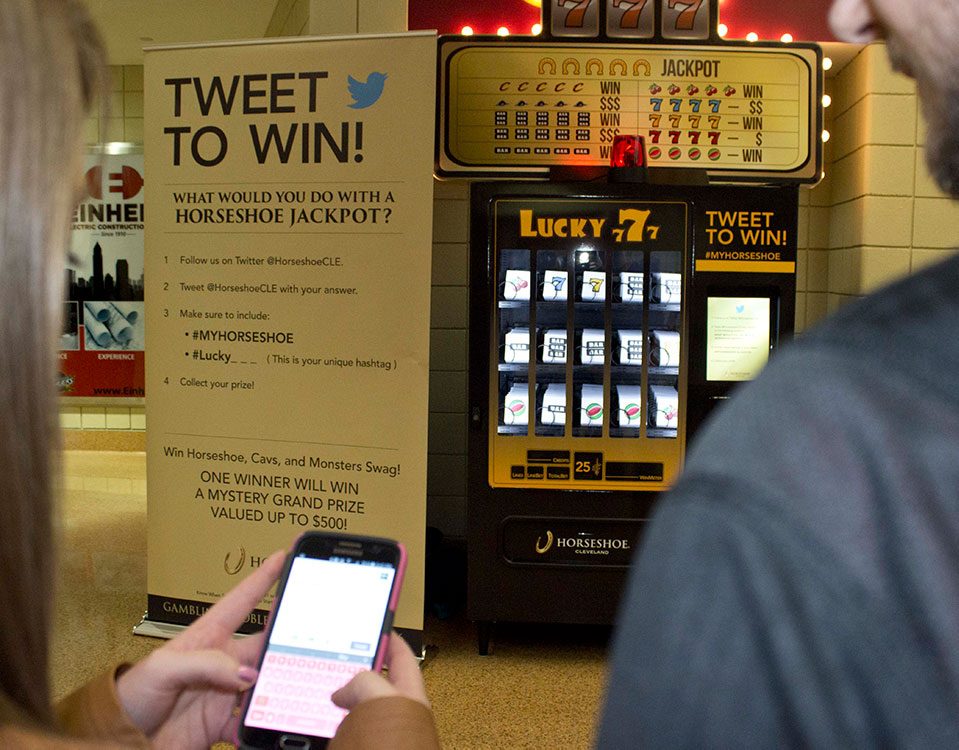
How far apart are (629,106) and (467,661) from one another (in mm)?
2332

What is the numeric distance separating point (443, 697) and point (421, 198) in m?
1.70

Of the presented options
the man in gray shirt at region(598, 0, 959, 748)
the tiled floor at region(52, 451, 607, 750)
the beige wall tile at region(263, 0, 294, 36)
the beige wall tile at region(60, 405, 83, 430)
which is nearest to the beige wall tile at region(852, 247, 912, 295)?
the tiled floor at region(52, 451, 607, 750)

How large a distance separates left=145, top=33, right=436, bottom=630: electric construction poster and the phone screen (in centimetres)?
163

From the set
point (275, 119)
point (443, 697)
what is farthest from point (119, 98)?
point (443, 697)

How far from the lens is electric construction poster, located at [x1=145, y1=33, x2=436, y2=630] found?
3.02 meters

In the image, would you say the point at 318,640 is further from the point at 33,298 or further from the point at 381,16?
the point at 381,16

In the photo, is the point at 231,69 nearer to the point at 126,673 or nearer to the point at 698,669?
the point at 126,673

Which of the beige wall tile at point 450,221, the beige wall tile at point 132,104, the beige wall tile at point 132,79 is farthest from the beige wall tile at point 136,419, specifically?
the beige wall tile at point 450,221

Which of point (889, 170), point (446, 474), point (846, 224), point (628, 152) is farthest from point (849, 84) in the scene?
point (446, 474)

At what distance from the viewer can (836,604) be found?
34 centimetres

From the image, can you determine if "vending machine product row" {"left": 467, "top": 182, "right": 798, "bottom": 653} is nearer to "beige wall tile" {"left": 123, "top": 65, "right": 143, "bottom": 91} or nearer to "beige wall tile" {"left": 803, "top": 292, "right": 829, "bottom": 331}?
"beige wall tile" {"left": 803, "top": 292, "right": 829, "bottom": 331}

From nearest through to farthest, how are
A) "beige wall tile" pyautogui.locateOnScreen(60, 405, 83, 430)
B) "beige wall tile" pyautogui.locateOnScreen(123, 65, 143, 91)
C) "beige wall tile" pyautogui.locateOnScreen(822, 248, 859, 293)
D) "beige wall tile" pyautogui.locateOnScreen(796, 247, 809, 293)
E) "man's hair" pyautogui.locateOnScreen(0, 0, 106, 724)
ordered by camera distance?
"man's hair" pyautogui.locateOnScreen(0, 0, 106, 724)
"beige wall tile" pyautogui.locateOnScreen(822, 248, 859, 293)
"beige wall tile" pyautogui.locateOnScreen(796, 247, 809, 293)
"beige wall tile" pyautogui.locateOnScreen(123, 65, 143, 91)
"beige wall tile" pyautogui.locateOnScreen(60, 405, 83, 430)

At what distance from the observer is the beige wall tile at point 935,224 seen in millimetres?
3811

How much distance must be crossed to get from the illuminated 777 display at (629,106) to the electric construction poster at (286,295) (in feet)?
2.58
